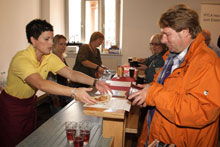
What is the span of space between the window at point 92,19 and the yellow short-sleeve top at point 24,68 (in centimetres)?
426

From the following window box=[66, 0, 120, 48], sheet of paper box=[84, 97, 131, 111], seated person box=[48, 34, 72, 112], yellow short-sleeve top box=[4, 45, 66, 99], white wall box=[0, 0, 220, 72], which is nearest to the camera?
sheet of paper box=[84, 97, 131, 111]

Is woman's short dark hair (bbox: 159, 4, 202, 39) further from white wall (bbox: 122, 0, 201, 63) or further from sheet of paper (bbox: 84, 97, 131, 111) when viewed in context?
white wall (bbox: 122, 0, 201, 63)

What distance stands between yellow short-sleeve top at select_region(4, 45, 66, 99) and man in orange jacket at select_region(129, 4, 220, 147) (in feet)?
2.93

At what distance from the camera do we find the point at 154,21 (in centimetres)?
543

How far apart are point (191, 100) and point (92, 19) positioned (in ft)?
18.0

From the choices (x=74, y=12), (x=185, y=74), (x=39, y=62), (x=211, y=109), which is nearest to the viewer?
(x=211, y=109)

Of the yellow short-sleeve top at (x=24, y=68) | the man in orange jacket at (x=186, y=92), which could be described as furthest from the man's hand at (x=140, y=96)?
the yellow short-sleeve top at (x=24, y=68)

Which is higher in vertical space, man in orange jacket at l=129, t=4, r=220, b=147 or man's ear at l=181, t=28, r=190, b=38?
man's ear at l=181, t=28, r=190, b=38

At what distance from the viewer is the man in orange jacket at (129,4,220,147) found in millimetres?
1064

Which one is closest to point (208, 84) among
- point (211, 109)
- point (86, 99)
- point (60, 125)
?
point (211, 109)

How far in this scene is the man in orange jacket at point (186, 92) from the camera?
106 centimetres

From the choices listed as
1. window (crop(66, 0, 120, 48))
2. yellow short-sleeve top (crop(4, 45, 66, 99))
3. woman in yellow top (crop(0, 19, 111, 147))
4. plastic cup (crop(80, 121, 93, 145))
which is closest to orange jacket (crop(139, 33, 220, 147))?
plastic cup (crop(80, 121, 93, 145))

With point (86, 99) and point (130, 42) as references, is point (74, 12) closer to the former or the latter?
point (130, 42)

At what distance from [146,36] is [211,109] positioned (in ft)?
15.3
